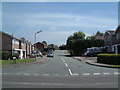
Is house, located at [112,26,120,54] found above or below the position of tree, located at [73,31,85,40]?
below

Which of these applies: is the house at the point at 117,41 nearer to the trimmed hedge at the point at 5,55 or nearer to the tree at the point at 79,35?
the trimmed hedge at the point at 5,55

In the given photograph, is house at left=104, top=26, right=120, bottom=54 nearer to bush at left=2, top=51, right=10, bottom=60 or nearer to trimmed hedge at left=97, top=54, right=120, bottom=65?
trimmed hedge at left=97, top=54, right=120, bottom=65

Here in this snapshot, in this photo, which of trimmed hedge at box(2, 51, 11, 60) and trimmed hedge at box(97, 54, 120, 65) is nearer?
trimmed hedge at box(97, 54, 120, 65)

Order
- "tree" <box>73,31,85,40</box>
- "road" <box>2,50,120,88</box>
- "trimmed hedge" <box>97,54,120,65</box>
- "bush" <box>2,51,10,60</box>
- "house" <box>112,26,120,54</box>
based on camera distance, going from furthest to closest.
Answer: "tree" <box>73,31,85,40</box> → "bush" <box>2,51,10,60</box> → "house" <box>112,26,120,54</box> → "trimmed hedge" <box>97,54,120,65</box> → "road" <box>2,50,120,88</box>

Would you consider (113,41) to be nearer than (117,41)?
No

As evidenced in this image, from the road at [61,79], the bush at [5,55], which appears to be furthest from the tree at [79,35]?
the road at [61,79]

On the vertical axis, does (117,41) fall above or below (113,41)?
below

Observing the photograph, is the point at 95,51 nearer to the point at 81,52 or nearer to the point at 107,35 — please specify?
the point at 107,35

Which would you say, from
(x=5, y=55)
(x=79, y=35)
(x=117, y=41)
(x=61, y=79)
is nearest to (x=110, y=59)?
(x=61, y=79)

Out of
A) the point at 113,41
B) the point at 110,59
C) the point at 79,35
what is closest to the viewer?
the point at 110,59

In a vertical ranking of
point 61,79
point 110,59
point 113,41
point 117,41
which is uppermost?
point 113,41

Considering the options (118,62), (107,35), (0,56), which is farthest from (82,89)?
(107,35)

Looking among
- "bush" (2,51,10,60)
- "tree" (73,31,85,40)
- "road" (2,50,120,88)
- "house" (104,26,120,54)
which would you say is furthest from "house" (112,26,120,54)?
"tree" (73,31,85,40)

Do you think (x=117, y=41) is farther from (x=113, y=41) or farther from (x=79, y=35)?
(x=79, y=35)
